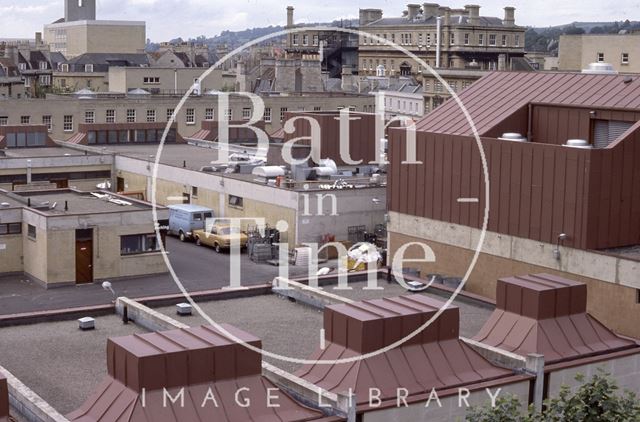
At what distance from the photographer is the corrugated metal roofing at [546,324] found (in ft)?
66.0

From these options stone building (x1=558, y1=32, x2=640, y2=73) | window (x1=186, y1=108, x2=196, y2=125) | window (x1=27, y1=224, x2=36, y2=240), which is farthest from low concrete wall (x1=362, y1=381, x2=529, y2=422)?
window (x1=186, y1=108, x2=196, y2=125)

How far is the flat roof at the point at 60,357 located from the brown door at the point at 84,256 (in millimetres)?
14053

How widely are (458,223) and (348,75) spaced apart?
67792mm

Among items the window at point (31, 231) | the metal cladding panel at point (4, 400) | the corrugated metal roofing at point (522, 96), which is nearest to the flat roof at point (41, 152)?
the window at point (31, 231)

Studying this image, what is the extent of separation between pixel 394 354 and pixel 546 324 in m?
4.05

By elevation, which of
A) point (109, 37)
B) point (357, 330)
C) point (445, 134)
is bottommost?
point (357, 330)

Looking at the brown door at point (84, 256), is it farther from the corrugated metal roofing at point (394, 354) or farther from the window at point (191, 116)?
the window at point (191, 116)

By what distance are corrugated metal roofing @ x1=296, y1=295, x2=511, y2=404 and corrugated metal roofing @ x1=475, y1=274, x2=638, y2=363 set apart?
1.70 metres

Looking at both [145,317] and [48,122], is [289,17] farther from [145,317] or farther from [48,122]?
[145,317]

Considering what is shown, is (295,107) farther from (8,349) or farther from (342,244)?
(8,349)

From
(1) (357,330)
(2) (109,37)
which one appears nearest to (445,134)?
(1) (357,330)

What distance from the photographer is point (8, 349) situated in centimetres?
2028

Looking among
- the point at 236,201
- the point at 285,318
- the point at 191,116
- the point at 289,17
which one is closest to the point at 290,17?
the point at 289,17

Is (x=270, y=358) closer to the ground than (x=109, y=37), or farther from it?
closer to the ground
